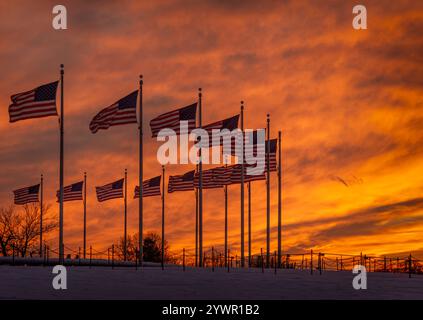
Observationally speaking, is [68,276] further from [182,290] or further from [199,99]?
[199,99]

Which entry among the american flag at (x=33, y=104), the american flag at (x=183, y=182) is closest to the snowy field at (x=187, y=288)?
the american flag at (x=33, y=104)

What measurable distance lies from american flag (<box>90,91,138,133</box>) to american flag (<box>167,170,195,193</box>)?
63.0 feet

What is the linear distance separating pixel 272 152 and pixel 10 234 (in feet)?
212

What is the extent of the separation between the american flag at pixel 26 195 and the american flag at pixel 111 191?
769 centimetres

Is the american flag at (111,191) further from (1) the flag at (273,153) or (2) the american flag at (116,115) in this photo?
(2) the american flag at (116,115)

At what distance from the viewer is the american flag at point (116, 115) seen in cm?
5544

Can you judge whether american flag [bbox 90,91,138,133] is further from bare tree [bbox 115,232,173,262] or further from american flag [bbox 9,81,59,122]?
bare tree [bbox 115,232,173,262]

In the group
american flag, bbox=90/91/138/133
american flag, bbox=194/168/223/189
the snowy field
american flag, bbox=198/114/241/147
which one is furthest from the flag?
the snowy field

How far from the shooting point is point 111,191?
79.8 meters

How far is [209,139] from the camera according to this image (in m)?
62.1

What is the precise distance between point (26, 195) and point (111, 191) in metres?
9.64

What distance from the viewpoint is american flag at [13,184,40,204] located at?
83688mm

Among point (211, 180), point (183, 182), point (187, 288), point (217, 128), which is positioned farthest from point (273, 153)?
point (187, 288)
